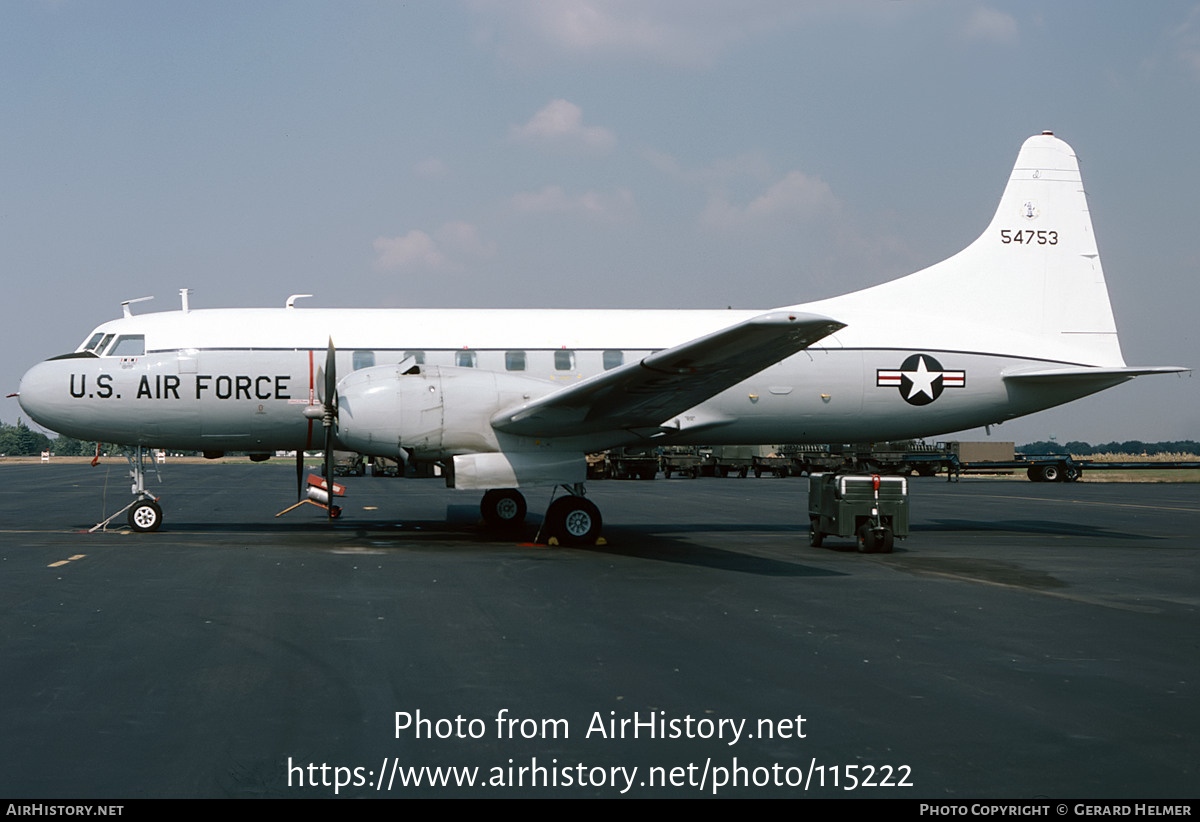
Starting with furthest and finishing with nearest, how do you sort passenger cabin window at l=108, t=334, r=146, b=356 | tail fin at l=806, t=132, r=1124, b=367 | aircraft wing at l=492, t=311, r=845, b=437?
tail fin at l=806, t=132, r=1124, b=367, passenger cabin window at l=108, t=334, r=146, b=356, aircraft wing at l=492, t=311, r=845, b=437

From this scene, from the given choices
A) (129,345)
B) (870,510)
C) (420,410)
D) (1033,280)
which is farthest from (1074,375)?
(129,345)

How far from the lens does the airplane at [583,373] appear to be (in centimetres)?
1482

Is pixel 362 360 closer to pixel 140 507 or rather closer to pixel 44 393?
pixel 140 507

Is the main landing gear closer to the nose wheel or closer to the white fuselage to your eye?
the white fuselage

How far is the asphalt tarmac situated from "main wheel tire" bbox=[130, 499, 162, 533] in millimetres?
2366

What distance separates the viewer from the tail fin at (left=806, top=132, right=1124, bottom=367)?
760 inches

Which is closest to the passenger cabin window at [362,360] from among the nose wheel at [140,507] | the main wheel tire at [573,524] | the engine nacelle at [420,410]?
the engine nacelle at [420,410]

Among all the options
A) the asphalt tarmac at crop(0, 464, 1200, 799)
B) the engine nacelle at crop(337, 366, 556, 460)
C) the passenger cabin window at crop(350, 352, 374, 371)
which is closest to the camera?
the asphalt tarmac at crop(0, 464, 1200, 799)

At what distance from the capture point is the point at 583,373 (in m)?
17.5

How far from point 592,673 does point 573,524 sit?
28.2 feet

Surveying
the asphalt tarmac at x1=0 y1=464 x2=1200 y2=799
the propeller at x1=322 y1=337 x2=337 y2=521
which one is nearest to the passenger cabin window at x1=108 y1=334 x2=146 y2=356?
the asphalt tarmac at x1=0 y1=464 x2=1200 y2=799

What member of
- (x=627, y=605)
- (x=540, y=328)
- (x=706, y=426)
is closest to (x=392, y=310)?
(x=540, y=328)

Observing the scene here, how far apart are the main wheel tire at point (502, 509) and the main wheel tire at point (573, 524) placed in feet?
10.3

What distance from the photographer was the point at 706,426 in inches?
685
